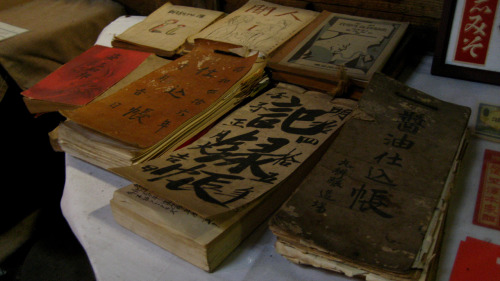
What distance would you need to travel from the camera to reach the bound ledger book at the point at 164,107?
869 millimetres

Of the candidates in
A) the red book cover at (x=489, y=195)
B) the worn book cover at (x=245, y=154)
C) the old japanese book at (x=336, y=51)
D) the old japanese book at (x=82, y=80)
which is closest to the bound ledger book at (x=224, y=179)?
the worn book cover at (x=245, y=154)

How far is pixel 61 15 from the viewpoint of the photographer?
173 cm

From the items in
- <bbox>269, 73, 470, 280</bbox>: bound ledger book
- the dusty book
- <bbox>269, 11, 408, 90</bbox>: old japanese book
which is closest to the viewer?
<bbox>269, 73, 470, 280</bbox>: bound ledger book

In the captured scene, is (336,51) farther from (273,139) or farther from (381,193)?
(381,193)

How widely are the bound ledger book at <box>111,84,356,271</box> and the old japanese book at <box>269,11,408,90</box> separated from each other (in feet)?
0.40

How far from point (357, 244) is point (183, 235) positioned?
266 millimetres

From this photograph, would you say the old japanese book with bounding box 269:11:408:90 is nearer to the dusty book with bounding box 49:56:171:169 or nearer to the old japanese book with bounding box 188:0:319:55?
the old japanese book with bounding box 188:0:319:55

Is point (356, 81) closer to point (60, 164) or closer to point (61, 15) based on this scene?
point (61, 15)

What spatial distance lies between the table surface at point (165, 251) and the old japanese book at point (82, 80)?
0.23m

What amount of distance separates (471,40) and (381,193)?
0.62 m

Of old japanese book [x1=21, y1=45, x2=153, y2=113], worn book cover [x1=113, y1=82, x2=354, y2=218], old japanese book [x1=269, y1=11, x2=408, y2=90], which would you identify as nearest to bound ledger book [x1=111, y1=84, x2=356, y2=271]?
worn book cover [x1=113, y1=82, x2=354, y2=218]

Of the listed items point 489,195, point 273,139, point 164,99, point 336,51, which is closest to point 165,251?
point 273,139

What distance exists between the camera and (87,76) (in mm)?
1188

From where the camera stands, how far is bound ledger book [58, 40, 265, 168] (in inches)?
34.2
